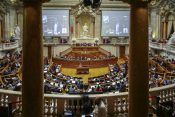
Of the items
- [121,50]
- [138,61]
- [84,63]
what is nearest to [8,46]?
[84,63]

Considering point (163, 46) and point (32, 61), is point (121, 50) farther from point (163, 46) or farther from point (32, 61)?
point (32, 61)

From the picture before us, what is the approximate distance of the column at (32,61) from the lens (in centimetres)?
718

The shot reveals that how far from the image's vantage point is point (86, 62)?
105 feet

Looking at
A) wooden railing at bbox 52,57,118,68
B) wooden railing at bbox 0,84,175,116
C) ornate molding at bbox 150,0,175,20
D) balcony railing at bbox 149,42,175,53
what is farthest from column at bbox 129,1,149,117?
ornate molding at bbox 150,0,175,20

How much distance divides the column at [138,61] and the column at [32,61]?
1985 mm

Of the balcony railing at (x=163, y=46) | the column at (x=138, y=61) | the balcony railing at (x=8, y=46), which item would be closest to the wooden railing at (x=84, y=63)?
the balcony railing at (x=8, y=46)

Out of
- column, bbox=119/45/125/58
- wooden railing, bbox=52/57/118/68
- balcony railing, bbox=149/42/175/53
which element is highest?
balcony railing, bbox=149/42/175/53

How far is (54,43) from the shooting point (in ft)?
141

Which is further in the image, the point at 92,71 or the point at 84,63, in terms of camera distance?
the point at 84,63

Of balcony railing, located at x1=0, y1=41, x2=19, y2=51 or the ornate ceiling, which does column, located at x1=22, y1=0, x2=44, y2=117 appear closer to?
balcony railing, located at x1=0, y1=41, x2=19, y2=51

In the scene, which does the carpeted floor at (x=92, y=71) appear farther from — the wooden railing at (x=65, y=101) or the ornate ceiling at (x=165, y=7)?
the wooden railing at (x=65, y=101)

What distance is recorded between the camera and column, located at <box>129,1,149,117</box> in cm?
726

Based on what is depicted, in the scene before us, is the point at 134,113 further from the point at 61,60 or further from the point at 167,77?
the point at 61,60

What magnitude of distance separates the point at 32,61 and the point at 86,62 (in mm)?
24694
